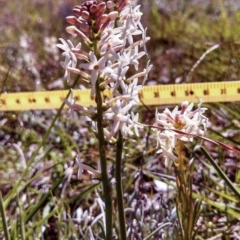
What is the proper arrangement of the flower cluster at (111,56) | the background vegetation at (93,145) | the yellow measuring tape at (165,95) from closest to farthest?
the flower cluster at (111,56) < the background vegetation at (93,145) < the yellow measuring tape at (165,95)

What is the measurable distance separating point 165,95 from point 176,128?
938 millimetres

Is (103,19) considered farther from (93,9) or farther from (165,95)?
(165,95)

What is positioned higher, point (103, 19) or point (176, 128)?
point (103, 19)

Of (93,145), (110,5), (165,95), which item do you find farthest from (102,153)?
(93,145)

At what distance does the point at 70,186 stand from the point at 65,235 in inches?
15.6

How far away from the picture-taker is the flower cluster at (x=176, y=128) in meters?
0.95

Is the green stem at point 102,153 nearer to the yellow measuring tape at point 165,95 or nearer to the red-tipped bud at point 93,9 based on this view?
the red-tipped bud at point 93,9

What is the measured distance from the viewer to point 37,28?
4094 millimetres

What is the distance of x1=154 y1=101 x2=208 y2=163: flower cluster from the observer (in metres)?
0.95

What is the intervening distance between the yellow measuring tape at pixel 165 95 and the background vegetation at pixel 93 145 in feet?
0.18

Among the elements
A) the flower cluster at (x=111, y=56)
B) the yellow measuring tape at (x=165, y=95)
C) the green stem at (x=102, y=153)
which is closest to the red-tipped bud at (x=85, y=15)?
the flower cluster at (x=111, y=56)

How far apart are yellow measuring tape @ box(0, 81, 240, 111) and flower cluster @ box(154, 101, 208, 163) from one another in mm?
808

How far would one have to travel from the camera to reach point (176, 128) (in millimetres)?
985

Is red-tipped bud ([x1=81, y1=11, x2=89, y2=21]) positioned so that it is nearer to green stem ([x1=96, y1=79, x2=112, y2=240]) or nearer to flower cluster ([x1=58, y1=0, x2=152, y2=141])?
flower cluster ([x1=58, y1=0, x2=152, y2=141])
